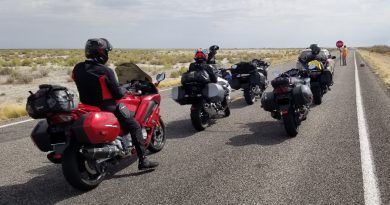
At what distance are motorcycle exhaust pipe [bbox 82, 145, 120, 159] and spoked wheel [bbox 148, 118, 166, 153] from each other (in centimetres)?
154

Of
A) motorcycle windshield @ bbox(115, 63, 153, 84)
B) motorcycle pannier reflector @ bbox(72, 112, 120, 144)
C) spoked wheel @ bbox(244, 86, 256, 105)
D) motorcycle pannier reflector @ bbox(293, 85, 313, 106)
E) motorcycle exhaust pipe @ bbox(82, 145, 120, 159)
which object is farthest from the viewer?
spoked wheel @ bbox(244, 86, 256, 105)

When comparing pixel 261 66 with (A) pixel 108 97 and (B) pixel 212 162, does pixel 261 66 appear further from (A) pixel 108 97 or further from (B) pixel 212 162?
(A) pixel 108 97

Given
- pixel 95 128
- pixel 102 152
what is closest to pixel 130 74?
pixel 102 152

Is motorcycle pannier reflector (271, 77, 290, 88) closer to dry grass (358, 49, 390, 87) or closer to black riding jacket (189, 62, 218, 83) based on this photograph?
black riding jacket (189, 62, 218, 83)

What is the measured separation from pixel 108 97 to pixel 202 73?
3.93 metres

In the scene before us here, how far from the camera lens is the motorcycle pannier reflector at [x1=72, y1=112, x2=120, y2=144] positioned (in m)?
4.91

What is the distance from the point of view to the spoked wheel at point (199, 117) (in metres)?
8.81

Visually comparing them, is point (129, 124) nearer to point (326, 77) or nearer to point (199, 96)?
point (199, 96)

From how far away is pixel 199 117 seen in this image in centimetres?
884

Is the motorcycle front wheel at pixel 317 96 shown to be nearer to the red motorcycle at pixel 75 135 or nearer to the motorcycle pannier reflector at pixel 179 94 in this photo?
the motorcycle pannier reflector at pixel 179 94

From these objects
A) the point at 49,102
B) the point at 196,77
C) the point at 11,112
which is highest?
the point at 49,102

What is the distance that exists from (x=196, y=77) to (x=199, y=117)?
96 cm

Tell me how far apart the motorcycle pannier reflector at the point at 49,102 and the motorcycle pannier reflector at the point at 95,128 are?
239 millimetres

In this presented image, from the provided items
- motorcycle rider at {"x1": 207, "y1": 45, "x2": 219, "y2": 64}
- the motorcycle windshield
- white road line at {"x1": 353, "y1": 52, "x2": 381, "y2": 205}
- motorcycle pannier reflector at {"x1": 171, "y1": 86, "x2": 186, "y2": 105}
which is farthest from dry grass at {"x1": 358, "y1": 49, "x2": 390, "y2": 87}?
the motorcycle windshield
